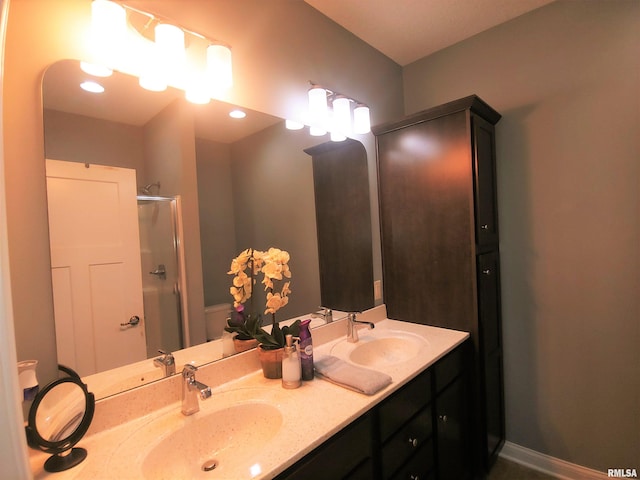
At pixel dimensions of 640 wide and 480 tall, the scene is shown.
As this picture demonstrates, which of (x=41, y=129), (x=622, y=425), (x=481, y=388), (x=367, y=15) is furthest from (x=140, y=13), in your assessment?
(x=622, y=425)

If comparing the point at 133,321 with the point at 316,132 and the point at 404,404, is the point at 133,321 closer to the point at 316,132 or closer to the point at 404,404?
the point at 404,404

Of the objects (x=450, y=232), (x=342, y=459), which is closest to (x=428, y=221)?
(x=450, y=232)

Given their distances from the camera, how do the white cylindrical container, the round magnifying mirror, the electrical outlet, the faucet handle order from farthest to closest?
the electrical outlet, the white cylindrical container, the faucet handle, the round magnifying mirror

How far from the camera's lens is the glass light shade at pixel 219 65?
3.91 ft

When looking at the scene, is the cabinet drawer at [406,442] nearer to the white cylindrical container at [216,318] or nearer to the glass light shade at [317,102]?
Answer: the white cylindrical container at [216,318]

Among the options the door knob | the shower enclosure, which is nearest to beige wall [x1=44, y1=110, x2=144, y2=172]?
the shower enclosure

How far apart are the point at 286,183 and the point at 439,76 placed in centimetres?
137

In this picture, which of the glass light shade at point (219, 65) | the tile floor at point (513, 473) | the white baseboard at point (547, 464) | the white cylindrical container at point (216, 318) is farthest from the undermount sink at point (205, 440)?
the white baseboard at point (547, 464)

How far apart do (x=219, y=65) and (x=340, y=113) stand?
731 mm

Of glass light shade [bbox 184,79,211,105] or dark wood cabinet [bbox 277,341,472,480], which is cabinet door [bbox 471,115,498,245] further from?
glass light shade [bbox 184,79,211,105]

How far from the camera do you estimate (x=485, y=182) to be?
5.81 feet

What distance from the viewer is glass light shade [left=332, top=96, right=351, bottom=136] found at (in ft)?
5.67

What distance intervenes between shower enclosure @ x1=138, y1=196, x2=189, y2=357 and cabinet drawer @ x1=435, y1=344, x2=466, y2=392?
3.66 ft

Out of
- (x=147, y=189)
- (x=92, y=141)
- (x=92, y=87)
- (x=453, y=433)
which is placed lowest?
(x=453, y=433)
